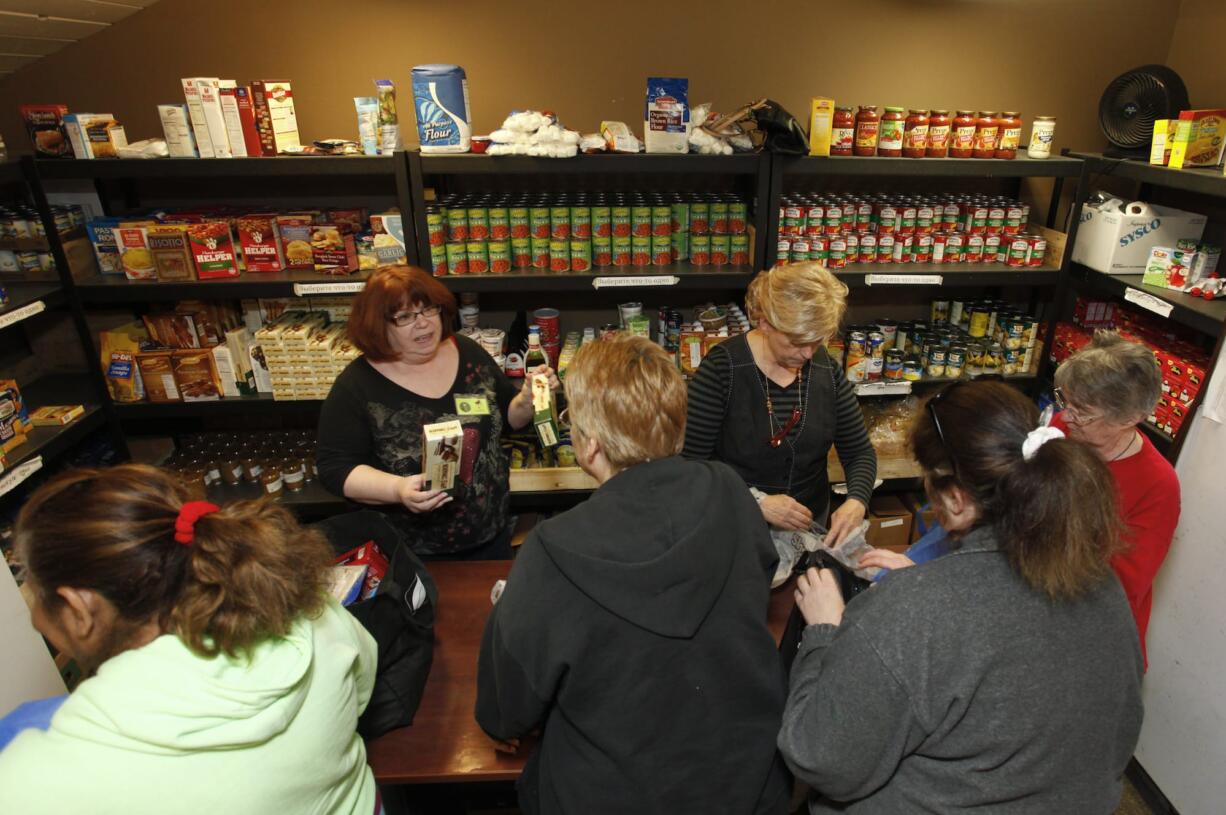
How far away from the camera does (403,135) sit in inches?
135

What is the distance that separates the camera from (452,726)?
1552 millimetres

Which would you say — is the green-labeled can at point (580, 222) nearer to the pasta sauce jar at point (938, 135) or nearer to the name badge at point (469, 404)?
the name badge at point (469, 404)

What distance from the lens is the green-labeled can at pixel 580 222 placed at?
299 centimetres

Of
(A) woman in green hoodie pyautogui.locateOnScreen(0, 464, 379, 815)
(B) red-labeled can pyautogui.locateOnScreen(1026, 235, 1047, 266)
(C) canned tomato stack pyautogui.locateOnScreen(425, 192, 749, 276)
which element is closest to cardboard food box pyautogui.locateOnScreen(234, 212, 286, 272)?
(C) canned tomato stack pyautogui.locateOnScreen(425, 192, 749, 276)

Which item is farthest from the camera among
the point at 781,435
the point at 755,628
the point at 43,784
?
the point at 781,435

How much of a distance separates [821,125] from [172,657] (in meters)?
2.80

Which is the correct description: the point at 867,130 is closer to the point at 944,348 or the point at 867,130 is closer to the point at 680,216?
the point at 680,216

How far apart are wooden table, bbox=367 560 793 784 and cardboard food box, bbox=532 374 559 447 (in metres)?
0.47

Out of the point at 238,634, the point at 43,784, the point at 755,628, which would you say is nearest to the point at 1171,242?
the point at 755,628

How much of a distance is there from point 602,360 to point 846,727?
0.78 meters

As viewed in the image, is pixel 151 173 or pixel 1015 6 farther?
pixel 1015 6

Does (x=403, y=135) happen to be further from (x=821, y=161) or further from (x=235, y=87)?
(x=821, y=161)

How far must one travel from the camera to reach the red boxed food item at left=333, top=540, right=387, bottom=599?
1.71 metres

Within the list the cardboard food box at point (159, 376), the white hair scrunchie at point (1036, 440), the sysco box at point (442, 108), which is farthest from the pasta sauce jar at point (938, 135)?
the cardboard food box at point (159, 376)
